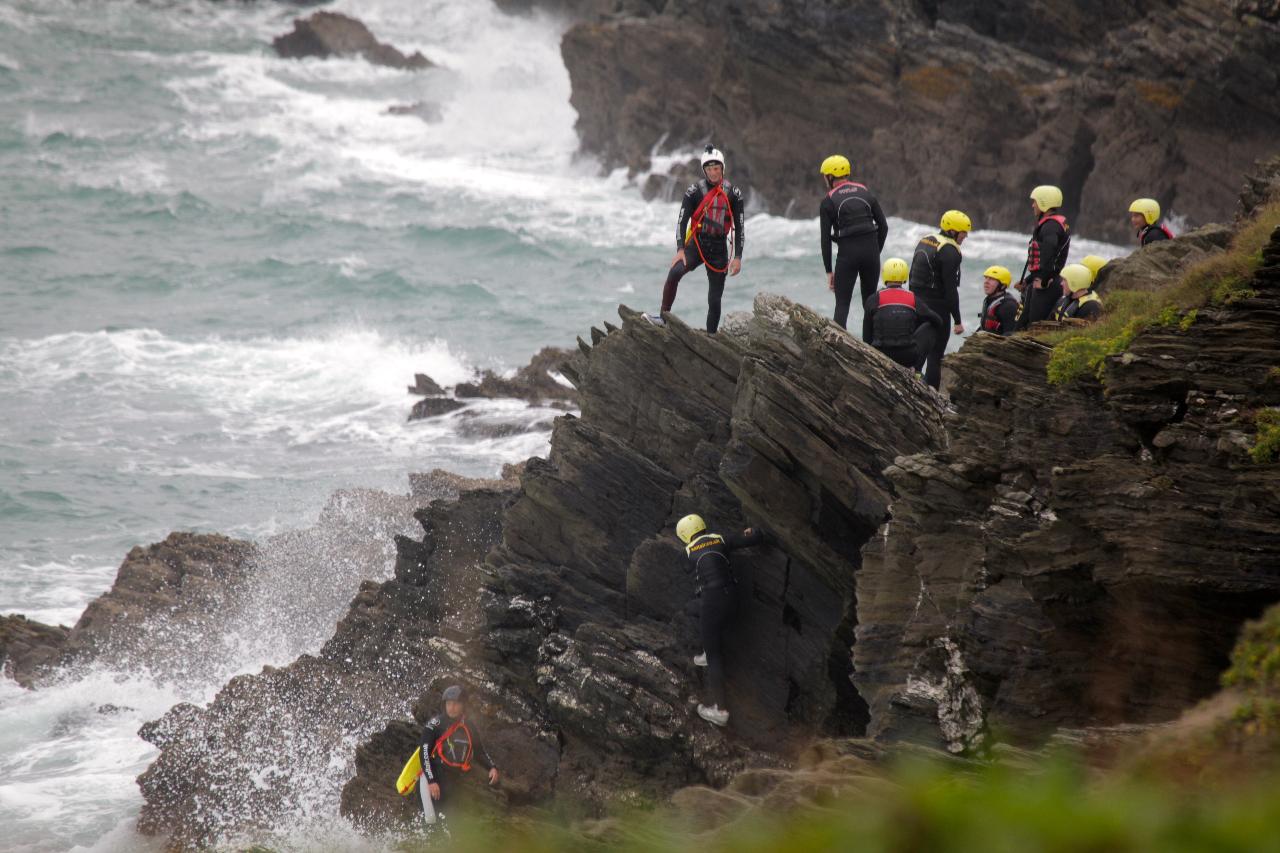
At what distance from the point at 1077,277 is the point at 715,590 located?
22.8 feet

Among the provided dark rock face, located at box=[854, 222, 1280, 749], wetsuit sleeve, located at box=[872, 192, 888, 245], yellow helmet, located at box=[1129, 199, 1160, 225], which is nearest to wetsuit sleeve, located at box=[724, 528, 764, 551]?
dark rock face, located at box=[854, 222, 1280, 749]

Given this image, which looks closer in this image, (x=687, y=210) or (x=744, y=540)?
(x=744, y=540)

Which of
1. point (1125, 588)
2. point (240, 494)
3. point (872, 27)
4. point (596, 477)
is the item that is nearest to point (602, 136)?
point (872, 27)

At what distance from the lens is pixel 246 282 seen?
48.3 metres

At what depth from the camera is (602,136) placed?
61531mm

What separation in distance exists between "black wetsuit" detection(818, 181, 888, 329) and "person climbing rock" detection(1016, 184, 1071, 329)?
206cm

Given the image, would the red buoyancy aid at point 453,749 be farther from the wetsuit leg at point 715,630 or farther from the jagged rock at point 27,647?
the jagged rock at point 27,647

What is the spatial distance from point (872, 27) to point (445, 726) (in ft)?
125

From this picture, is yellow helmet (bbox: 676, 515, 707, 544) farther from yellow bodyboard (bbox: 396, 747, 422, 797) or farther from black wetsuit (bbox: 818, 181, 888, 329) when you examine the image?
yellow bodyboard (bbox: 396, 747, 422, 797)

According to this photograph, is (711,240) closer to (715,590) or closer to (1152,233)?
(715,590)


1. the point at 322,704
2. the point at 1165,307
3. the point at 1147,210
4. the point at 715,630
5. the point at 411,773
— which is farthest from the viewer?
the point at 322,704

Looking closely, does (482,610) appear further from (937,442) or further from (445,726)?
(937,442)

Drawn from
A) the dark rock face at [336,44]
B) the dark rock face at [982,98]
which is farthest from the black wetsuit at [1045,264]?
the dark rock face at [336,44]

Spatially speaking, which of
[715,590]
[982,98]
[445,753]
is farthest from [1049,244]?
[982,98]
